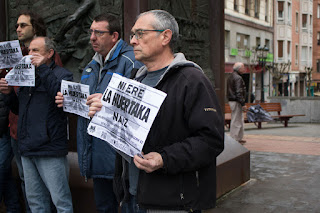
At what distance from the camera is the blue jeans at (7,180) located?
4551 mm

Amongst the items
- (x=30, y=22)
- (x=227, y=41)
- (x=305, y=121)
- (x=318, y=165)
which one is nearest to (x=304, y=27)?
(x=227, y=41)

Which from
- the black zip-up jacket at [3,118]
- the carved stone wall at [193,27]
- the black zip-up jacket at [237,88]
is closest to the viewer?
the black zip-up jacket at [3,118]

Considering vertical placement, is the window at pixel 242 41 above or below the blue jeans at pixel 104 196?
above

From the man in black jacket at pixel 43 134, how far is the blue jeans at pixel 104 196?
41 cm

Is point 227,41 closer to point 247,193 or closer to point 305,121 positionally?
point 305,121

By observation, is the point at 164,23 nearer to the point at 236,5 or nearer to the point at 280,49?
the point at 236,5

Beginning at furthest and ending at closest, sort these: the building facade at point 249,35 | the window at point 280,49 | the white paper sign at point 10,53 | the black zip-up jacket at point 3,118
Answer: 1. the window at point 280,49
2. the building facade at point 249,35
3. the black zip-up jacket at point 3,118
4. the white paper sign at point 10,53

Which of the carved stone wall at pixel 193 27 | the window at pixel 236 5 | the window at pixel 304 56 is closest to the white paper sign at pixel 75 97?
the carved stone wall at pixel 193 27

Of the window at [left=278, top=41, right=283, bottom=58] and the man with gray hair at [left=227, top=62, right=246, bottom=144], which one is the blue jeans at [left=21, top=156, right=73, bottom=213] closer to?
the man with gray hair at [left=227, top=62, right=246, bottom=144]

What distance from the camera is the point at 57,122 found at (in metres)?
3.94

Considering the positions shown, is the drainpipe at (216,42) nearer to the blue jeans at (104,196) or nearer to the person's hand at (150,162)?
the blue jeans at (104,196)

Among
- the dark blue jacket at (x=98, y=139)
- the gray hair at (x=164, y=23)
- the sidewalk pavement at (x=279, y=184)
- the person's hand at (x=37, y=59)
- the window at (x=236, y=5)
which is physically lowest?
the sidewalk pavement at (x=279, y=184)

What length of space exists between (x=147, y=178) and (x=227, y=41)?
31479 millimetres

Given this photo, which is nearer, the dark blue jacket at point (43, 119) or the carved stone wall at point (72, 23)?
the dark blue jacket at point (43, 119)
